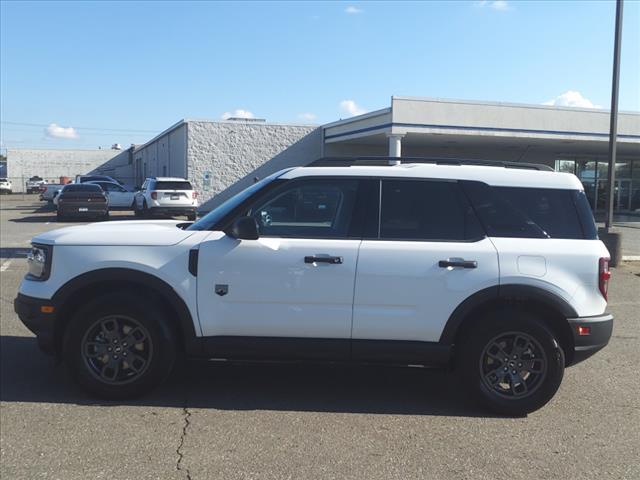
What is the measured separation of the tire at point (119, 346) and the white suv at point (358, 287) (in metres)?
0.01

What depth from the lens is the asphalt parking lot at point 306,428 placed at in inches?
147

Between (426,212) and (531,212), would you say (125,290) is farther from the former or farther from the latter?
(531,212)

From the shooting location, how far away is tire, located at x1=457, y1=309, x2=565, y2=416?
462cm

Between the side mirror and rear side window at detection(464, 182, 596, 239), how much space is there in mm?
1736

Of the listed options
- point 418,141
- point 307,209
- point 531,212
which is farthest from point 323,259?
point 418,141

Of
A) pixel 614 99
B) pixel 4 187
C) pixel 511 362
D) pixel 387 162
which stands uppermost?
pixel 614 99

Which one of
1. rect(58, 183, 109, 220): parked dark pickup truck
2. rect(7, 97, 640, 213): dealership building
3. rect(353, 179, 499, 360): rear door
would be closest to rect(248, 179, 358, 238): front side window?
rect(353, 179, 499, 360): rear door

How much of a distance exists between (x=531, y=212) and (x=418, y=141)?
2318cm

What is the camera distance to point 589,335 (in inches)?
183

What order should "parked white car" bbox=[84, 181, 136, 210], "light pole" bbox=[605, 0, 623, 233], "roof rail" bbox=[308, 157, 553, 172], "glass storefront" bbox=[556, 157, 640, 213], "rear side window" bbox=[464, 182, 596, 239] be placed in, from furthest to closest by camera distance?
"glass storefront" bbox=[556, 157, 640, 213], "parked white car" bbox=[84, 181, 136, 210], "light pole" bbox=[605, 0, 623, 233], "roof rail" bbox=[308, 157, 553, 172], "rear side window" bbox=[464, 182, 596, 239]

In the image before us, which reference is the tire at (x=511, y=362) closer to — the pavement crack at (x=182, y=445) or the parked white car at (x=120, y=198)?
the pavement crack at (x=182, y=445)

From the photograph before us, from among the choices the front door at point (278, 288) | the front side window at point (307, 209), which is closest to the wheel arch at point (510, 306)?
the front door at point (278, 288)

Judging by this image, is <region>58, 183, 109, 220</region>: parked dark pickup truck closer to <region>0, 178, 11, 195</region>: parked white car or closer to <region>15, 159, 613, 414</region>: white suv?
<region>15, 159, 613, 414</region>: white suv

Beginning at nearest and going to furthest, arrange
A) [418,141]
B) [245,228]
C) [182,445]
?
1. [182,445]
2. [245,228]
3. [418,141]
